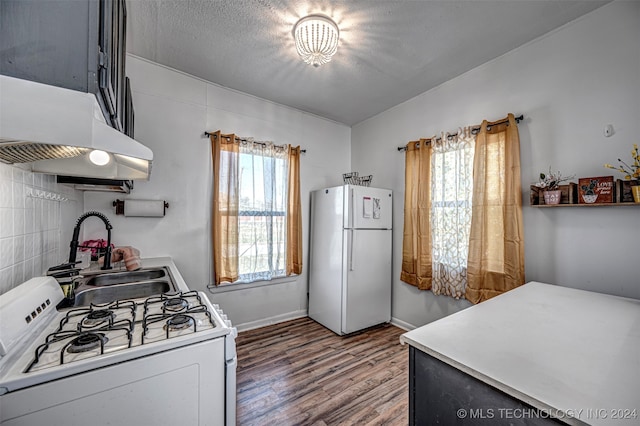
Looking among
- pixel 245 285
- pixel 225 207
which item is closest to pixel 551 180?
pixel 225 207

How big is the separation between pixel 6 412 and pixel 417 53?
282cm

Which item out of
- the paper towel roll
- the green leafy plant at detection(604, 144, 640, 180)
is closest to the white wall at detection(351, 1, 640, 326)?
the green leafy plant at detection(604, 144, 640, 180)

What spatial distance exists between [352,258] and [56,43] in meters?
2.45

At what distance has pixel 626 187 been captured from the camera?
1471mm

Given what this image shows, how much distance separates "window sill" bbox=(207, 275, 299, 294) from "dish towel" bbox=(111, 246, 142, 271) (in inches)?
33.7

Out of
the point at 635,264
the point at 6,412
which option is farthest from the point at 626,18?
the point at 6,412

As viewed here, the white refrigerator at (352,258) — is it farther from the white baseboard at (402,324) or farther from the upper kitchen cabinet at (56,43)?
the upper kitchen cabinet at (56,43)

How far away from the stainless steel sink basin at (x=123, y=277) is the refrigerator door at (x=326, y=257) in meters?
1.62

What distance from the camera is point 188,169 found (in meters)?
2.51

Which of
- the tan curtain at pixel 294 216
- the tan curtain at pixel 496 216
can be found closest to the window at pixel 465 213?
the tan curtain at pixel 496 216

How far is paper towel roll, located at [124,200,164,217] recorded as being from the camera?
84.4 inches

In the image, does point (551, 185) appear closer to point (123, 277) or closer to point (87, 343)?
point (87, 343)

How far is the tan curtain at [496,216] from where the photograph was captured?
1.95 m

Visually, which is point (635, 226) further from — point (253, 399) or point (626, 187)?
point (253, 399)
